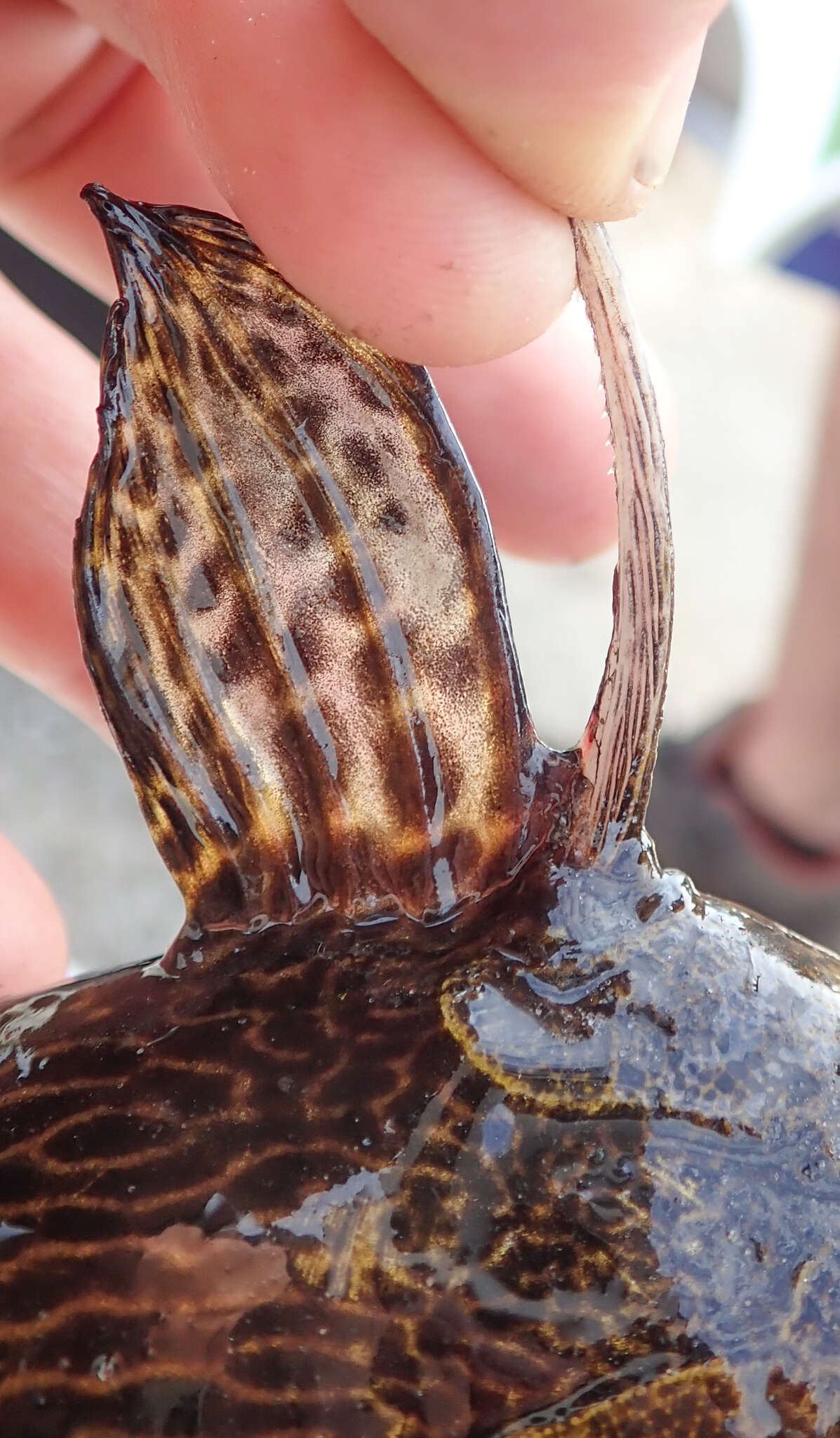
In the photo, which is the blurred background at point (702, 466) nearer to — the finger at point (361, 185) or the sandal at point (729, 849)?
the sandal at point (729, 849)

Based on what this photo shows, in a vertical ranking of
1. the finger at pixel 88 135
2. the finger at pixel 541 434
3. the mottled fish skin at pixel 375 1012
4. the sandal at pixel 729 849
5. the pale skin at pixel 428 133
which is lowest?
the sandal at pixel 729 849

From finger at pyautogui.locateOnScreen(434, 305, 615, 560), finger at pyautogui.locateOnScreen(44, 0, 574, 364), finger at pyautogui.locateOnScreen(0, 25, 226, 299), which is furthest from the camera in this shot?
finger at pyautogui.locateOnScreen(434, 305, 615, 560)

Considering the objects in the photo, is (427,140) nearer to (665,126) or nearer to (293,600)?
(665,126)

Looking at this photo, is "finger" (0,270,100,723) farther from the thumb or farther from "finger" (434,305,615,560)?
the thumb

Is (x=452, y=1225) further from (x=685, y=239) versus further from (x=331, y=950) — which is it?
(x=685, y=239)

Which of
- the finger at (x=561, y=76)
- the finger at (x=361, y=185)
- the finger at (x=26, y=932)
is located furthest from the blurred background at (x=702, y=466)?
the finger at (x=561, y=76)

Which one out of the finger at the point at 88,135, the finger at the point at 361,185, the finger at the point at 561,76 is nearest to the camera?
the finger at the point at 561,76

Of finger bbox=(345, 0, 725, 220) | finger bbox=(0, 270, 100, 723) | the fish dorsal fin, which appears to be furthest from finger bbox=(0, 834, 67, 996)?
finger bbox=(345, 0, 725, 220)
